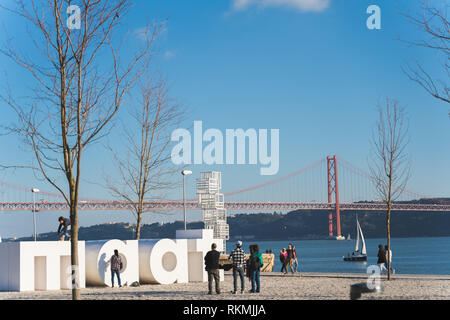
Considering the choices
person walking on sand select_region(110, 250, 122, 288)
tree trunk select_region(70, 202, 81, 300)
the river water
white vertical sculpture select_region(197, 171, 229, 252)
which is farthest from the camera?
the river water

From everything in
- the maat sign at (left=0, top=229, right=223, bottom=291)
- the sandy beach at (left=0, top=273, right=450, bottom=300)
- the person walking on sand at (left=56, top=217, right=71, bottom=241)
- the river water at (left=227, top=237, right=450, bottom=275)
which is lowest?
the river water at (left=227, top=237, right=450, bottom=275)

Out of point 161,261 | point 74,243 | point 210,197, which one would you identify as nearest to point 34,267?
point 161,261

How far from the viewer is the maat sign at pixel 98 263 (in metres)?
15.5

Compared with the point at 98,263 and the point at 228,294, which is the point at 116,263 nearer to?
the point at 98,263

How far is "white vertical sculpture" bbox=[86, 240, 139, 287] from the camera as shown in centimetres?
1644

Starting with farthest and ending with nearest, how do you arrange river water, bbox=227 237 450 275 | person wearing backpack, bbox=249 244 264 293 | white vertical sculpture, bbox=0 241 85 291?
river water, bbox=227 237 450 275, white vertical sculpture, bbox=0 241 85 291, person wearing backpack, bbox=249 244 264 293

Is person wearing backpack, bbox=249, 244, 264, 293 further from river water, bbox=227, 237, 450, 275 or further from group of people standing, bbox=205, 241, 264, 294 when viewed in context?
river water, bbox=227, 237, 450, 275

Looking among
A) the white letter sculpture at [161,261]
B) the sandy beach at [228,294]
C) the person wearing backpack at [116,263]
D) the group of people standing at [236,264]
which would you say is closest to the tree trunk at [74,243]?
the sandy beach at [228,294]

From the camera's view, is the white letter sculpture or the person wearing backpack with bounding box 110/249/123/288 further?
the white letter sculpture

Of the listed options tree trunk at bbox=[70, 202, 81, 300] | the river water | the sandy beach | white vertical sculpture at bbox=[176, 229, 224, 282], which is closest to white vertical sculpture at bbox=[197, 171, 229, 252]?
the river water

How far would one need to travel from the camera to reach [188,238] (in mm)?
19422

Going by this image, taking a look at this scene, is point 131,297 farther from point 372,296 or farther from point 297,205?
point 297,205

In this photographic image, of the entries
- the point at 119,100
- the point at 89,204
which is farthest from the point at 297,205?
the point at 119,100

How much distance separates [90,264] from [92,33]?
26.3 ft
